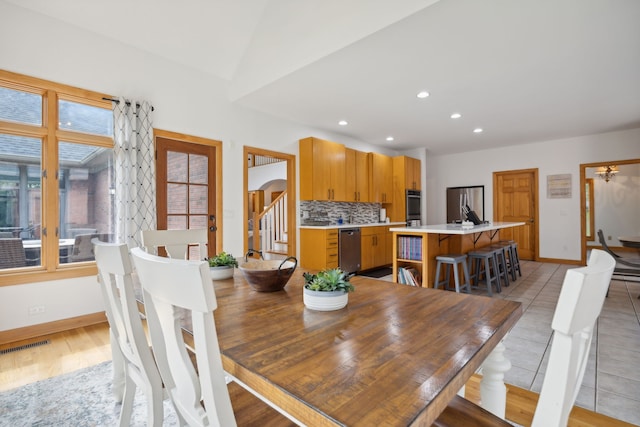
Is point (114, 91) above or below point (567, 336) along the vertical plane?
above

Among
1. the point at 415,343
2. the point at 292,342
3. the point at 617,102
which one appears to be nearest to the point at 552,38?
the point at 617,102

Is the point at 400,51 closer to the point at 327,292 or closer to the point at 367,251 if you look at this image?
the point at 327,292

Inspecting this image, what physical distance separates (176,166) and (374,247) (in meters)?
3.80

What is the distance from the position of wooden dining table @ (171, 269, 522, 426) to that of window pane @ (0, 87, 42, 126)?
121 inches

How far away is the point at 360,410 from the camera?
0.56 metres

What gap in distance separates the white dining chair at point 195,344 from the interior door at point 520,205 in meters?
7.49

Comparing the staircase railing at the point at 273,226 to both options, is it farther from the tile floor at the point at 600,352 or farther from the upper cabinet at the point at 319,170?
the tile floor at the point at 600,352

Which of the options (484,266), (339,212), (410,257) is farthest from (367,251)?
(484,266)

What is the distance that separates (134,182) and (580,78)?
5.22 metres

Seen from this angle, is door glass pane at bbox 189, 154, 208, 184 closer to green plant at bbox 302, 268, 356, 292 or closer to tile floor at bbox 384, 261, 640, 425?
green plant at bbox 302, 268, 356, 292

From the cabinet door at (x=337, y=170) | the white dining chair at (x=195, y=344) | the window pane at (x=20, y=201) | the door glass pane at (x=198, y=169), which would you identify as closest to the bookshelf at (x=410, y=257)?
the cabinet door at (x=337, y=170)

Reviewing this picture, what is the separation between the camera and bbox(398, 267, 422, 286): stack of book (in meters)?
3.89

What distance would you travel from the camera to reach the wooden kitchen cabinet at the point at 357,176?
237 inches

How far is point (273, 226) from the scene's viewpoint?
6617 millimetres
